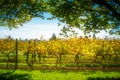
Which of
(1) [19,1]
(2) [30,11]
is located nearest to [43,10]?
(2) [30,11]

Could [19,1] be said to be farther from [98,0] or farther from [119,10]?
[119,10]

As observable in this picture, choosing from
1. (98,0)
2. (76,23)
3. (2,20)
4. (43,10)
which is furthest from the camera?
(2,20)

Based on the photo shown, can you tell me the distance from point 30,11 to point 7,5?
133 inches

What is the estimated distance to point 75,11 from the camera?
67.7 feet

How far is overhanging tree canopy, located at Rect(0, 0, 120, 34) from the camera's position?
1998 centimetres

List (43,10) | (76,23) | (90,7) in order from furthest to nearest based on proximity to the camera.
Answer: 1. (43,10)
2. (76,23)
3. (90,7)

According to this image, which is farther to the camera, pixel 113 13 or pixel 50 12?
pixel 50 12

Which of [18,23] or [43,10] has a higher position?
[43,10]

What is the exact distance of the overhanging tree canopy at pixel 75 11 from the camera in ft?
65.6

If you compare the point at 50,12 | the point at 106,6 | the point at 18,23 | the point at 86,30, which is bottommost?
the point at 18,23

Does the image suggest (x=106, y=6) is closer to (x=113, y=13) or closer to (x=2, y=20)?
(x=113, y=13)

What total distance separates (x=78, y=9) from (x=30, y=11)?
20.2 feet

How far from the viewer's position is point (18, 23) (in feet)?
95.4

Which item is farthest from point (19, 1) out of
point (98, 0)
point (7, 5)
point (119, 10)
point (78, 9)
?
point (119, 10)
